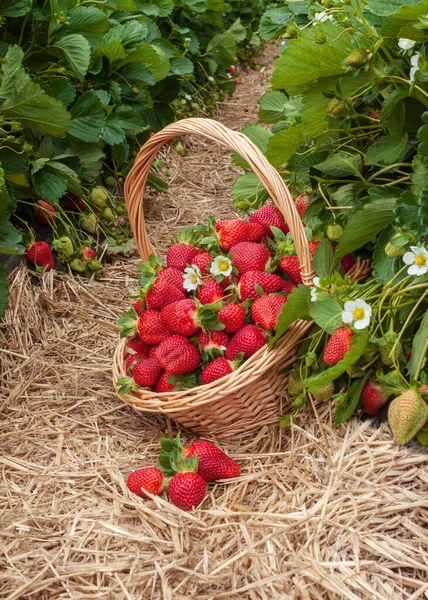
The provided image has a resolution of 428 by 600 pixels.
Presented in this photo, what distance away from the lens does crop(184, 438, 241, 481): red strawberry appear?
4.99 feet

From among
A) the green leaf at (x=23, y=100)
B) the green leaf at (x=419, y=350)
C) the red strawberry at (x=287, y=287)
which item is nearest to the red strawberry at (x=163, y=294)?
the red strawberry at (x=287, y=287)

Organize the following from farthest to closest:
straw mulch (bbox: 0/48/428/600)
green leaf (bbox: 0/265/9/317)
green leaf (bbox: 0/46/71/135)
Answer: green leaf (bbox: 0/46/71/135), green leaf (bbox: 0/265/9/317), straw mulch (bbox: 0/48/428/600)

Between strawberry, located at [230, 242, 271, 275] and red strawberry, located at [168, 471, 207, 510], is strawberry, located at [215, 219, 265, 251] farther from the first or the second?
red strawberry, located at [168, 471, 207, 510]

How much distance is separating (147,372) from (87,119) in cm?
121

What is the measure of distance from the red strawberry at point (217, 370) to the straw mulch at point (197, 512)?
19 centimetres

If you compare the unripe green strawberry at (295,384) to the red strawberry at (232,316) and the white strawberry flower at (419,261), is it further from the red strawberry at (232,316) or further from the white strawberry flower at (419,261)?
the white strawberry flower at (419,261)

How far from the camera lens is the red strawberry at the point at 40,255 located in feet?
7.57

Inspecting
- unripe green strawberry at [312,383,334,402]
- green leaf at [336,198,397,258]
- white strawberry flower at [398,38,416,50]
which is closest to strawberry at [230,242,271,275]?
green leaf at [336,198,397,258]

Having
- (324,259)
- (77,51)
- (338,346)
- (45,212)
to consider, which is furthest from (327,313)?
(77,51)

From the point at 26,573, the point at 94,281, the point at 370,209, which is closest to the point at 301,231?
the point at 370,209

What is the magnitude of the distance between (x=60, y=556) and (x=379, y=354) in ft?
2.38

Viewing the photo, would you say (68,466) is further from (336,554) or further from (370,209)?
(370,209)

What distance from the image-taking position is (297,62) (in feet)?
4.76

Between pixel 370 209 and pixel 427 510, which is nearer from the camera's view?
pixel 427 510
